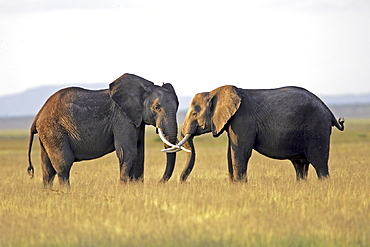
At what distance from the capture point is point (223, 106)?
14461 mm

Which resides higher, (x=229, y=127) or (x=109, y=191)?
(x=229, y=127)

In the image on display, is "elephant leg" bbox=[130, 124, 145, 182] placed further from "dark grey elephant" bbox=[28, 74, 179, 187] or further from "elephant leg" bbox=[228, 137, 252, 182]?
"elephant leg" bbox=[228, 137, 252, 182]

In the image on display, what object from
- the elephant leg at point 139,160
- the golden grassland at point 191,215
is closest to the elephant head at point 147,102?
the elephant leg at point 139,160

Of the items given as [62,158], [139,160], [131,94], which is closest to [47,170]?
[62,158]

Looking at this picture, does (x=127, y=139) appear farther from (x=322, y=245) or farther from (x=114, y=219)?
(x=322, y=245)

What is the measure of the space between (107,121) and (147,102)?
870 millimetres

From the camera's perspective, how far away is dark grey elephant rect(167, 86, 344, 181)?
14453mm

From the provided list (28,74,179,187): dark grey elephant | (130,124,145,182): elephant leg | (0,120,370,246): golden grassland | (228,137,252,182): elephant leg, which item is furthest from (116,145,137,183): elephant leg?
(228,137,252,182): elephant leg

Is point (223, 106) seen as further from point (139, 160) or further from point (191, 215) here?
point (191, 215)

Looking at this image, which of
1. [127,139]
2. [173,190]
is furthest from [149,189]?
[127,139]

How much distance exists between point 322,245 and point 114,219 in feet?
9.74

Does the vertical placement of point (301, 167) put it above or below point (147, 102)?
below

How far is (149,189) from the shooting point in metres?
13.1

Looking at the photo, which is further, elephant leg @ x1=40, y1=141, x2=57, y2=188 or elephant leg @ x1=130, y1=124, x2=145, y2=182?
elephant leg @ x1=40, y1=141, x2=57, y2=188
